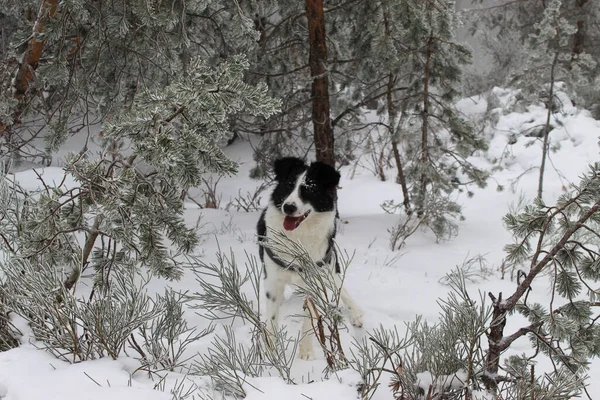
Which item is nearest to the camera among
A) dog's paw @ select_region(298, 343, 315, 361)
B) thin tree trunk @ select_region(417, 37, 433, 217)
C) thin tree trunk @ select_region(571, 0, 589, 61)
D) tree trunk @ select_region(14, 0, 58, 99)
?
dog's paw @ select_region(298, 343, 315, 361)

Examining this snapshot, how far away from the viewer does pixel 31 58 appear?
3.56 metres

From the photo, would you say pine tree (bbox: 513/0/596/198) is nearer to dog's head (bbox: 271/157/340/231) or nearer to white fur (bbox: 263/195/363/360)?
dog's head (bbox: 271/157/340/231)

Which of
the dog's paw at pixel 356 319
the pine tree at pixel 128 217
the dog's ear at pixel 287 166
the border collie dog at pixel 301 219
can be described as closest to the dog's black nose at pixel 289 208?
the border collie dog at pixel 301 219

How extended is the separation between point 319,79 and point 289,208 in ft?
10.8

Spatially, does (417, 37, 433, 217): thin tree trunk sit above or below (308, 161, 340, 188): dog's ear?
above

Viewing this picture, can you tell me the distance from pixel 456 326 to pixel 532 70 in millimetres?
6774

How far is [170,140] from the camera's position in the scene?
7.09 ft

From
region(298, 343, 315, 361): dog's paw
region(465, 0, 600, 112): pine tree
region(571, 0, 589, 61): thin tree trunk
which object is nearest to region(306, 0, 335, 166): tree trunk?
region(298, 343, 315, 361): dog's paw

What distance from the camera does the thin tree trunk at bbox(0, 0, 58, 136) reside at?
3.36m

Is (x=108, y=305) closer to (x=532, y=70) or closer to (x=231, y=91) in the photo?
(x=231, y=91)

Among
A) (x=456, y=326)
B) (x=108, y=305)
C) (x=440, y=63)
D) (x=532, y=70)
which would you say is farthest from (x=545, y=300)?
(x=532, y=70)

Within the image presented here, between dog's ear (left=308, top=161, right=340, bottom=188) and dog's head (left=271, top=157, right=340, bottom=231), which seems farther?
dog's ear (left=308, top=161, right=340, bottom=188)

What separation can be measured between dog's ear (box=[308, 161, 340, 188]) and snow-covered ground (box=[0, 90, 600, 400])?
108 cm

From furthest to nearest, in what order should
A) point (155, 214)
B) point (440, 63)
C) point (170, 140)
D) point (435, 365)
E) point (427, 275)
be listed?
point (440, 63) < point (427, 275) < point (155, 214) < point (170, 140) < point (435, 365)
